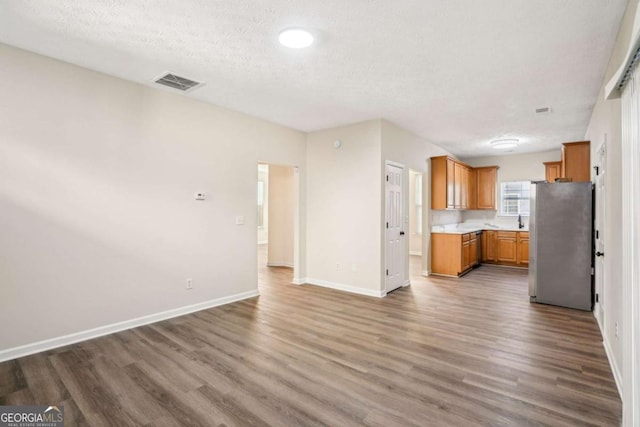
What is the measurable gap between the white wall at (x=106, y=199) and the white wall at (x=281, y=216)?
108 inches

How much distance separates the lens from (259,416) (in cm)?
208

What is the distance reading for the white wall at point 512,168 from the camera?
782cm

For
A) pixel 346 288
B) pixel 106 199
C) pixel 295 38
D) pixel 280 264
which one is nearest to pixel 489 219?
pixel 346 288

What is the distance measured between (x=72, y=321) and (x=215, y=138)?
2697 mm

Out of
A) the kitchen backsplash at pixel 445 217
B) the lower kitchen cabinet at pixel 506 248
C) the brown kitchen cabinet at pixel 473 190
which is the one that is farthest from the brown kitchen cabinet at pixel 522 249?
the kitchen backsplash at pixel 445 217

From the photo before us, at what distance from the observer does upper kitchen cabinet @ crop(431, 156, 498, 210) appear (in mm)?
6680

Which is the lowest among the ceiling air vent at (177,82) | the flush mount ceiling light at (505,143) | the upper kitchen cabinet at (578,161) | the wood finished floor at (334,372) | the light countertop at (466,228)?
the wood finished floor at (334,372)

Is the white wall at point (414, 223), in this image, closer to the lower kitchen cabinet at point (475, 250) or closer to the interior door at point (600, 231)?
the lower kitchen cabinet at point (475, 250)

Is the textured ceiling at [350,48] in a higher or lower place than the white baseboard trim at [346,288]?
higher

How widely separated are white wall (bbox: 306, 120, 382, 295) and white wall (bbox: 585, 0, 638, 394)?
2.66 meters

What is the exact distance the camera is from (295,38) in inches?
104

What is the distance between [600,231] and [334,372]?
3573 mm

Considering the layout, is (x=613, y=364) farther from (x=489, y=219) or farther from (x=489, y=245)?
(x=489, y=219)

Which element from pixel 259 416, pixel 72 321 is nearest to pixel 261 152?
pixel 72 321
